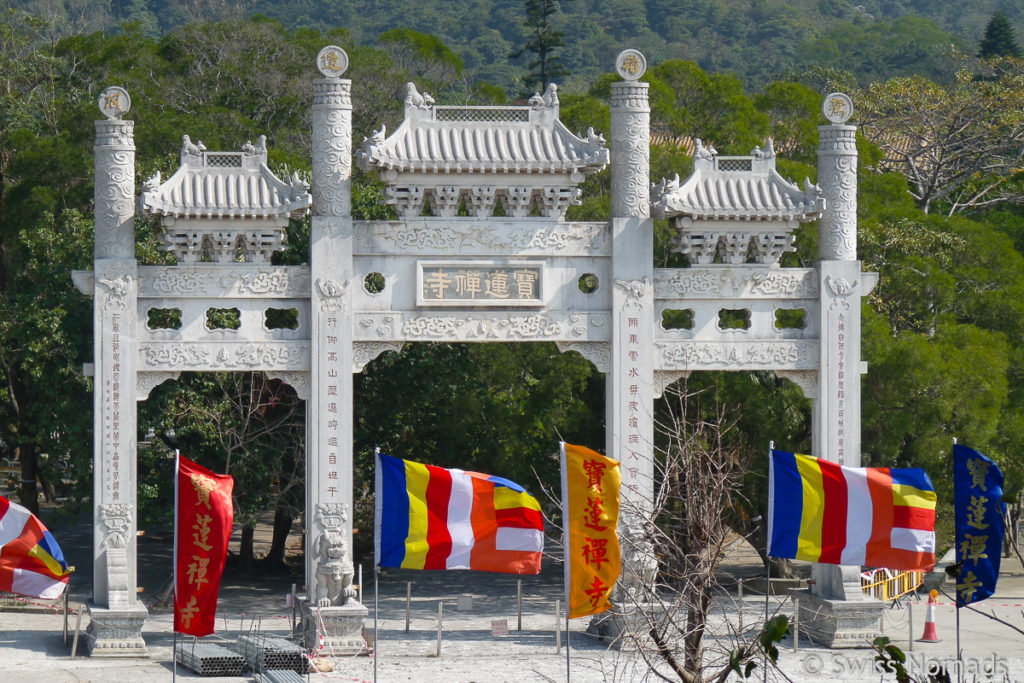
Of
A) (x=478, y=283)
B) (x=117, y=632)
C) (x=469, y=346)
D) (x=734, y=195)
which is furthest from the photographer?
(x=469, y=346)

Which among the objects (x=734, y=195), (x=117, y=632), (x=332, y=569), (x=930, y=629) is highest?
(x=734, y=195)

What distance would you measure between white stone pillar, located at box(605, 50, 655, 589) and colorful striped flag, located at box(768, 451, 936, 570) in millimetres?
1851

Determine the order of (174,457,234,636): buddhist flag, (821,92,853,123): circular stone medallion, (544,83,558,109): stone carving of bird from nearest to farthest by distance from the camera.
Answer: (174,457,234,636): buddhist flag
(544,83,558,109): stone carving of bird
(821,92,853,123): circular stone medallion

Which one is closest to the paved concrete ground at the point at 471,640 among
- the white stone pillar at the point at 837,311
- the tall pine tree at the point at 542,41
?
the white stone pillar at the point at 837,311

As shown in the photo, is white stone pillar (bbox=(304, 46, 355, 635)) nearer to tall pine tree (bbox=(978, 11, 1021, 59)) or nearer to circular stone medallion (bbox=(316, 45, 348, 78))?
circular stone medallion (bbox=(316, 45, 348, 78))

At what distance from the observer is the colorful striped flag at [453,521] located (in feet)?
47.4

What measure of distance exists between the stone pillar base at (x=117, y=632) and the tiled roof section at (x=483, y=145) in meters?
5.22

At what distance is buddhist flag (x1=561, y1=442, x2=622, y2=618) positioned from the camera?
534 inches

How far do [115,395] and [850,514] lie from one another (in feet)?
25.0

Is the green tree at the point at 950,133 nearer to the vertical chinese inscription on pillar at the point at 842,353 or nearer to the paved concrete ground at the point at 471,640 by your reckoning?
the paved concrete ground at the point at 471,640

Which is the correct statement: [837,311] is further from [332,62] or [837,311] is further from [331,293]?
[332,62]

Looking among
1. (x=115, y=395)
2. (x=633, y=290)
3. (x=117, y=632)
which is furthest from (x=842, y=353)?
(x=117, y=632)

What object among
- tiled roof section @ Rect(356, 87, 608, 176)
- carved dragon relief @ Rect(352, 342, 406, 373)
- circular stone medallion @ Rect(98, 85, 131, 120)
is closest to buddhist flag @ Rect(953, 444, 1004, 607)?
tiled roof section @ Rect(356, 87, 608, 176)

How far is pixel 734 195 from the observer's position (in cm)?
1669
